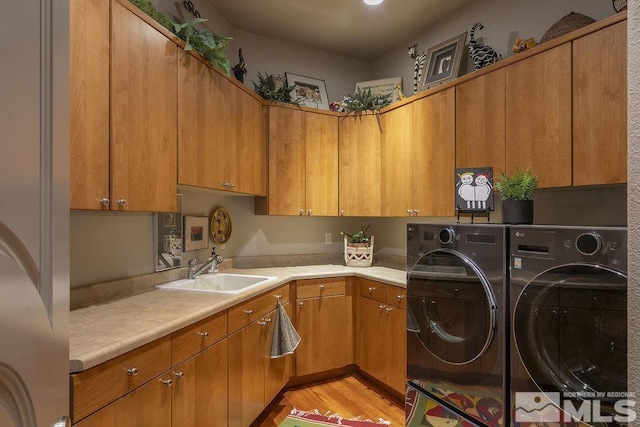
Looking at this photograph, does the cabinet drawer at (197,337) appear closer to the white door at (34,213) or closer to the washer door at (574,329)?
the white door at (34,213)

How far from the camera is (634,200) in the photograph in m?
0.62

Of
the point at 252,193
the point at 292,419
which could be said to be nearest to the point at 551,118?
the point at 252,193

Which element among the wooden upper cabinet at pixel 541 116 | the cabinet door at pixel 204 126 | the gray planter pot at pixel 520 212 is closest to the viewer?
the gray planter pot at pixel 520 212

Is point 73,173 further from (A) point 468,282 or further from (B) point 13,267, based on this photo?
(A) point 468,282

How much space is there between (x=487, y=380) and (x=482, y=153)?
4.51 feet

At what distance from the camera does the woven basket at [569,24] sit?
188cm

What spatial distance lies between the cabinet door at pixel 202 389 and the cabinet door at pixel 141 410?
55mm

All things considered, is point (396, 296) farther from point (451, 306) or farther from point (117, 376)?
point (117, 376)

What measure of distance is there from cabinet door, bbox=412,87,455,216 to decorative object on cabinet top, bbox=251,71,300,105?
1103 millimetres

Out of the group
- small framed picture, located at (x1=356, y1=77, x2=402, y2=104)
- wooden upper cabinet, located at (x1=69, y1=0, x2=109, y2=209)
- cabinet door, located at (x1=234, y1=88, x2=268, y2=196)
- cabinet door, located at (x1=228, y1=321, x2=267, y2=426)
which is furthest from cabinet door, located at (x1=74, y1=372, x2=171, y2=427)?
small framed picture, located at (x1=356, y1=77, x2=402, y2=104)

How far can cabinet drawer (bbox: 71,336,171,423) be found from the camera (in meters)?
1.04

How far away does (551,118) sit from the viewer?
189 centimetres

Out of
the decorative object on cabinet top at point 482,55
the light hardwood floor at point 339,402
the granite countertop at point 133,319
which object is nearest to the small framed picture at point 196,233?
the granite countertop at point 133,319

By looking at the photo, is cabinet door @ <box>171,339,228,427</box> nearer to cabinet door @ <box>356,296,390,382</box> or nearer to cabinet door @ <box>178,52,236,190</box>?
cabinet door @ <box>178,52,236,190</box>
